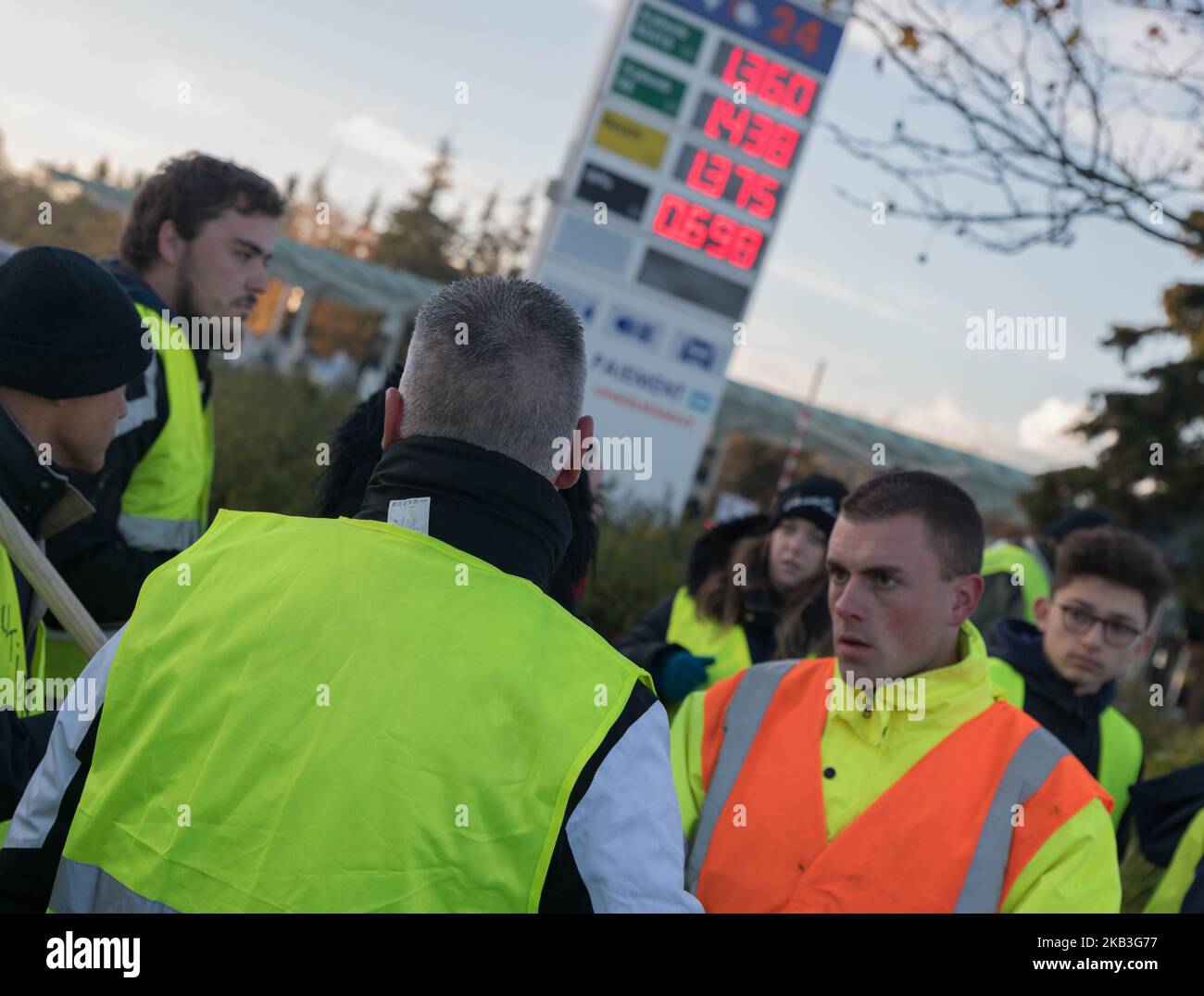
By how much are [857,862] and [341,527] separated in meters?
1.52

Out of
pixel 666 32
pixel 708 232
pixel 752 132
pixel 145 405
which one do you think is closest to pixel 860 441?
pixel 708 232

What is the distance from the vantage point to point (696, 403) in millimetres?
12820

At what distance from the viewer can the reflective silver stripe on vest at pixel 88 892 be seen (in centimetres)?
162

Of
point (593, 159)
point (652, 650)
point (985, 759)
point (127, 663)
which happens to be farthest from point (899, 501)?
point (593, 159)

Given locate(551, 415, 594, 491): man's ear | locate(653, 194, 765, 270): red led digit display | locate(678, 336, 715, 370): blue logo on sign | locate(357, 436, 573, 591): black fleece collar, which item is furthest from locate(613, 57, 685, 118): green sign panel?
locate(357, 436, 573, 591): black fleece collar

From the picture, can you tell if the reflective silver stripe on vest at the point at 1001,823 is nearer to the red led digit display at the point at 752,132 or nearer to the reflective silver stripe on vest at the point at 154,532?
the reflective silver stripe on vest at the point at 154,532

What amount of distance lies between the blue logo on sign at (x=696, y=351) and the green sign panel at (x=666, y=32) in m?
2.77

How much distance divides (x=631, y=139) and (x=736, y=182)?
1.14 metres

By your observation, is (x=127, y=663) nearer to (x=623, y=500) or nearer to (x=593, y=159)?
(x=623, y=500)

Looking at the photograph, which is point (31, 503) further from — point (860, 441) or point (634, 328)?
point (860, 441)

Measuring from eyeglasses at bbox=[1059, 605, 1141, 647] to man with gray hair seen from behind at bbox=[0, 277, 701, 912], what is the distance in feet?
9.34

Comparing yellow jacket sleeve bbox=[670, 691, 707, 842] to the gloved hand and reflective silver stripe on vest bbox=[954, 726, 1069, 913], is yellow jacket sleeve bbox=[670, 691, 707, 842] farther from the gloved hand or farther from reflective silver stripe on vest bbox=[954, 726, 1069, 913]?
the gloved hand

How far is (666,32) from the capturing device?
39.0ft

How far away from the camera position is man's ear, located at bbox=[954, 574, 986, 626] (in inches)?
120
